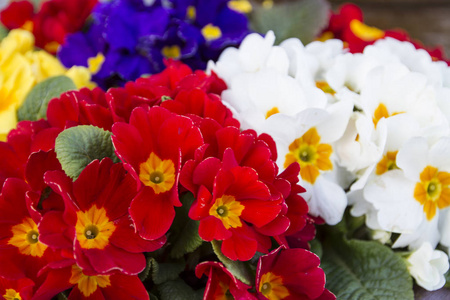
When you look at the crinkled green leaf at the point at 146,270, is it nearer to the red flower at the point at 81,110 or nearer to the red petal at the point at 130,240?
the red petal at the point at 130,240

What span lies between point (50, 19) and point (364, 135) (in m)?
0.83

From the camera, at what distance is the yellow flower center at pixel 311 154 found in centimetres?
82

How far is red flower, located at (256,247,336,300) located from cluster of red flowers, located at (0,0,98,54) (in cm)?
83

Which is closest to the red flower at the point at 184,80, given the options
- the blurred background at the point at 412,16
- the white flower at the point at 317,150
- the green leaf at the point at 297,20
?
the white flower at the point at 317,150

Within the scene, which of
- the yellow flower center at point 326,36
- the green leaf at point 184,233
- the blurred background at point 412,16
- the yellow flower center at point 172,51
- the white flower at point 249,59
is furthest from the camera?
the blurred background at point 412,16

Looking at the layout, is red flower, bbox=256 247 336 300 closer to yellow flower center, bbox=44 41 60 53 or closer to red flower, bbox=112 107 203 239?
red flower, bbox=112 107 203 239

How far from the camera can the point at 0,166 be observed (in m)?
0.72

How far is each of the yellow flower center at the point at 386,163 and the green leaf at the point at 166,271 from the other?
321 millimetres

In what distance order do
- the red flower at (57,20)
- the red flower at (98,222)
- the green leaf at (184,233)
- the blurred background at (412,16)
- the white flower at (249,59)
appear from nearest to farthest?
the red flower at (98,222) < the green leaf at (184,233) < the white flower at (249,59) < the red flower at (57,20) < the blurred background at (412,16)

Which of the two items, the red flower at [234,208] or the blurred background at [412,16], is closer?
the red flower at [234,208]

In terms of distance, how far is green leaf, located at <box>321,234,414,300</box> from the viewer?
0.80 metres

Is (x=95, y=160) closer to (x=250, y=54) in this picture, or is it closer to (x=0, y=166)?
(x=0, y=166)

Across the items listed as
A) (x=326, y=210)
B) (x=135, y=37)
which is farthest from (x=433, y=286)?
(x=135, y=37)

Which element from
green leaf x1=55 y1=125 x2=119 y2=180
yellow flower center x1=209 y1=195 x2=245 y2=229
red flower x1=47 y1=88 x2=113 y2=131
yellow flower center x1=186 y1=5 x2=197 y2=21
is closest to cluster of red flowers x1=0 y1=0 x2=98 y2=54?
yellow flower center x1=186 y1=5 x2=197 y2=21
